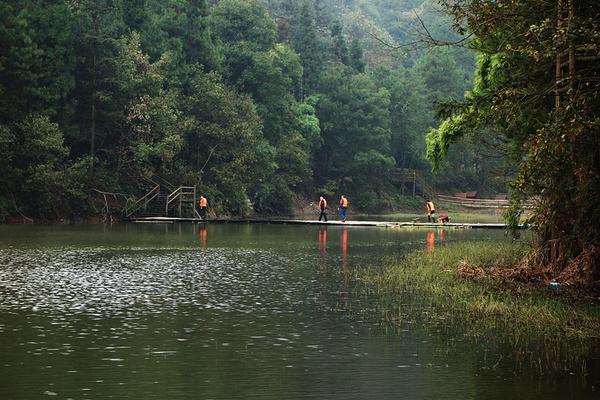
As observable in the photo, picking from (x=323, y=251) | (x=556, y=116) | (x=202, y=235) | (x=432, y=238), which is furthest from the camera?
(x=202, y=235)

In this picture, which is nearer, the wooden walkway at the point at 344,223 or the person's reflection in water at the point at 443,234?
the person's reflection in water at the point at 443,234

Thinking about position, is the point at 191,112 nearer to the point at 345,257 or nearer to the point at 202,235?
the point at 202,235

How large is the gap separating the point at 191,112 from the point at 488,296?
191 ft

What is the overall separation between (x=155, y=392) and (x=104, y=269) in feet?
57.5

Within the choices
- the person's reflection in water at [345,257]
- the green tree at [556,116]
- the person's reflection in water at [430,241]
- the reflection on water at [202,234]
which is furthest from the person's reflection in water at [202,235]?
the green tree at [556,116]

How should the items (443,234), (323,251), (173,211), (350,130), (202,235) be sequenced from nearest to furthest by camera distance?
(323,251), (202,235), (443,234), (173,211), (350,130)

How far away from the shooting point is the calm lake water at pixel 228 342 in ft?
43.6

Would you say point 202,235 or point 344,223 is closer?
point 202,235

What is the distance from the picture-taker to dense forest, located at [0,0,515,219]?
6197 cm

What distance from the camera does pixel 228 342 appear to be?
1689 centimetres

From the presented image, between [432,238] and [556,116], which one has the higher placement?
[556,116]

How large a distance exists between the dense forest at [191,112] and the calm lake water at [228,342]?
11406mm

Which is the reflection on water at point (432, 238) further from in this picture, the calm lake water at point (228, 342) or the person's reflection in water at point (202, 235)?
the person's reflection in water at point (202, 235)

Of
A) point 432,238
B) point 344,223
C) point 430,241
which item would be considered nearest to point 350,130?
point 344,223
